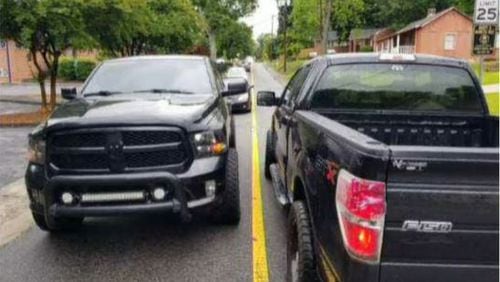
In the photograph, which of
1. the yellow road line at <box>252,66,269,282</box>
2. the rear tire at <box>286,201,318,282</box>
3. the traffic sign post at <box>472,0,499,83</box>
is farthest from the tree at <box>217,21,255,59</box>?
the rear tire at <box>286,201,318,282</box>

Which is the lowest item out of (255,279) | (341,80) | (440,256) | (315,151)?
(255,279)

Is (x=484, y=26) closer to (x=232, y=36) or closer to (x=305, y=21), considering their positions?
(x=305, y=21)

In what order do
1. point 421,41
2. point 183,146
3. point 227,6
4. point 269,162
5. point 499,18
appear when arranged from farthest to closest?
point 227,6, point 421,41, point 499,18, point 269,162, point 183,146

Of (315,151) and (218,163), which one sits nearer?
(315,151)

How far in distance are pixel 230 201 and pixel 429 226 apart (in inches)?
124

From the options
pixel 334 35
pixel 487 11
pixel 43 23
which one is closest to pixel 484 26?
pixel 487 11

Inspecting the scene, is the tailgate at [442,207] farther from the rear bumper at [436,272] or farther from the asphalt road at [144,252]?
the asphalt road at [144,252]

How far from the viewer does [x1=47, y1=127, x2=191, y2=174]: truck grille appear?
4.62 metres

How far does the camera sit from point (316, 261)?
3.23 metres

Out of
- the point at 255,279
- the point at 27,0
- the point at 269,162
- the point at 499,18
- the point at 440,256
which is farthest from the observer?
the point at 27,0

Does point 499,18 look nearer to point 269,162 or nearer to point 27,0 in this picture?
point 269,162

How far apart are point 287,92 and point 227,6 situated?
205ft

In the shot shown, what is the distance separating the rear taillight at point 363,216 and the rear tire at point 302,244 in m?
0.91

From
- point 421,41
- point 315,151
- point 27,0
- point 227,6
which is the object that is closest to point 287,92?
point 315,151
